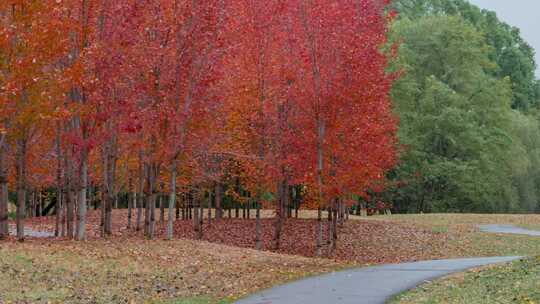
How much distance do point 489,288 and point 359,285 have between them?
11.1 ft

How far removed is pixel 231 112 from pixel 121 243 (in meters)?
7.85

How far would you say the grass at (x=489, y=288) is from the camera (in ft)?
43.5

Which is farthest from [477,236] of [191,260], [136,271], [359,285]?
[136,271]

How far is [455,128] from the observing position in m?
53.0

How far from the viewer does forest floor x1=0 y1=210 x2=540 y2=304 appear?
640 inches

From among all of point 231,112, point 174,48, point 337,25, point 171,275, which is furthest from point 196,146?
point 171,275

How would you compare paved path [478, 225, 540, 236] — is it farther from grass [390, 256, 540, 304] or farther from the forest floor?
grass [390, 256, 540, 304]

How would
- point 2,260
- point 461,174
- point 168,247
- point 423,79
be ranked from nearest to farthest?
point 2,260 < point 168,247 < point 461,174 < point 423,79

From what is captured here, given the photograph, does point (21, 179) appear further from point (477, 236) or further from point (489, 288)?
point (477, 236)

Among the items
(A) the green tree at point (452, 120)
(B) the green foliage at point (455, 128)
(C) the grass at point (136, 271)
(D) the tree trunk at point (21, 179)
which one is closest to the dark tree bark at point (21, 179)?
(D) the tree trunk at point (21, 179)

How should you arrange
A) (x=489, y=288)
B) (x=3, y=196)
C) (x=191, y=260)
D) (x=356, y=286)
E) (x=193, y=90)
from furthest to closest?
(x=193, y=90) < (x=3, y=196) < (x=191, y=260) < (x=356, y=286) < (x=489, y=288)

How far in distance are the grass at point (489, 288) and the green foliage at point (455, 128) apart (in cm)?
3265

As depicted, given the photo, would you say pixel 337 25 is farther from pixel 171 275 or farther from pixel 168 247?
pixel 171 275

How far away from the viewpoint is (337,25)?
2708 centimetres
